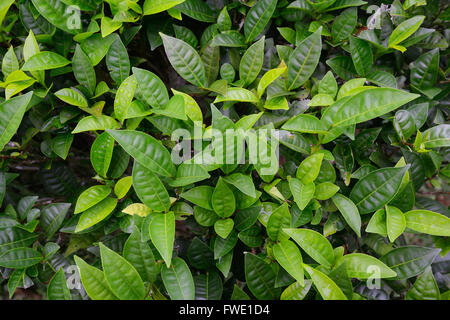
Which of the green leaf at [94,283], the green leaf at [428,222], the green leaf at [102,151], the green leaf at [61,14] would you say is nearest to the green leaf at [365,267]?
the green leaf at [428,222]

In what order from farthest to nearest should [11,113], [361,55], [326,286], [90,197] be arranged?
[361,55] → [90,197] → [11,113] → [326,286]

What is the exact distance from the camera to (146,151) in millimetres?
1129

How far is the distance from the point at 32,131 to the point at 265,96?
40.1 inches

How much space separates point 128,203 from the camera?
1.33 m

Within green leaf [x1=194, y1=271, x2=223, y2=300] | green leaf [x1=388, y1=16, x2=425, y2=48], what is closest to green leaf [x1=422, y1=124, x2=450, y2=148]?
green leaf [x1=388, y1=16, x2=425, y2=48]

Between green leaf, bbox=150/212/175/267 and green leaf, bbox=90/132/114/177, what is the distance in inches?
11.6

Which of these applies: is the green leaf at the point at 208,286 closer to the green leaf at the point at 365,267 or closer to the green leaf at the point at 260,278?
the green leaf at the point at 260,278

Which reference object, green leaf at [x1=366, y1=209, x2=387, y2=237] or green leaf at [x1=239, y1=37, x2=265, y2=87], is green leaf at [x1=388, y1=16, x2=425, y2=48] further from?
green leaf at [x1=366, y1=209, x2=387, y2=237]

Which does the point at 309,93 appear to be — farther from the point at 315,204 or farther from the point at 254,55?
the point at 315,204

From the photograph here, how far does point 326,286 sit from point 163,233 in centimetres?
54

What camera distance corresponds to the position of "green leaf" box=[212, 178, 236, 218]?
1175 millimetres

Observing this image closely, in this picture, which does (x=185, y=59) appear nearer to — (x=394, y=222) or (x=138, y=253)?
(x=138, y=253)

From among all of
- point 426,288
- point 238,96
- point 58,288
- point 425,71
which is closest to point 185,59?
point 238,96
